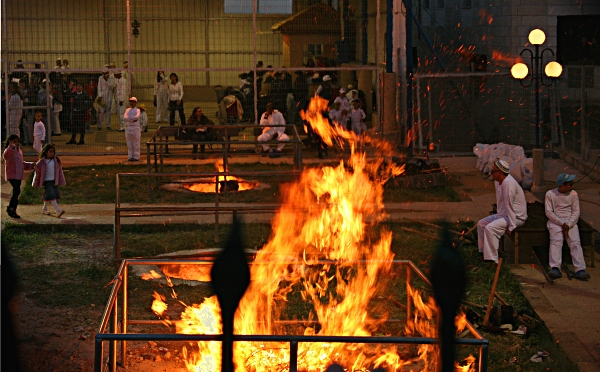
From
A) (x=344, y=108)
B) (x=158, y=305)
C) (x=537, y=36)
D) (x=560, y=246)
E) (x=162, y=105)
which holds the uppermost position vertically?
(x=537, y=36)

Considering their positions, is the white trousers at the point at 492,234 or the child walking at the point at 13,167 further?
the child walking at the point at 13,167

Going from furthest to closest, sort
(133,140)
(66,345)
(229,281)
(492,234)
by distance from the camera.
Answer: (133,140)
(492,234)
(66,345)
(229,281)

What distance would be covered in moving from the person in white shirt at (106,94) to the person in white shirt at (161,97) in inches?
46.4

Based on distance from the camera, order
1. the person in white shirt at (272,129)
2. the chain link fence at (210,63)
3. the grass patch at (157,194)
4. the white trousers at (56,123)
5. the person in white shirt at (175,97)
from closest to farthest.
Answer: the grass patch at (157,194), the person in white shirt at (272,129), the chain link fence at (210,63), the white trousers at (56,123), the person in white shirt at (175,97)

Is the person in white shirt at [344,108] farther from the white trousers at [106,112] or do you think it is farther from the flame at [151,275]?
the flame at [151,275]

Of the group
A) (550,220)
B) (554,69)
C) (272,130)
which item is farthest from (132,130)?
(550,220)

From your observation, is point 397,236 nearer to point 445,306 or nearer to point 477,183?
point 477,183

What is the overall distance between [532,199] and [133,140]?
30.2ft

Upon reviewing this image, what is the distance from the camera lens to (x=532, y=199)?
1514 cm

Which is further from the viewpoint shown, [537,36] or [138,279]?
A: [537,36]

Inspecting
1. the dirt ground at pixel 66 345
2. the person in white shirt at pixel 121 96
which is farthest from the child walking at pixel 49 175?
the person in white shirt at pixel 121 96

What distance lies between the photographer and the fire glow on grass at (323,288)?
21.8ft

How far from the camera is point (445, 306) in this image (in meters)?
2.52

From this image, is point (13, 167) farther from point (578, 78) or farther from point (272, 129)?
point (578, 78)
